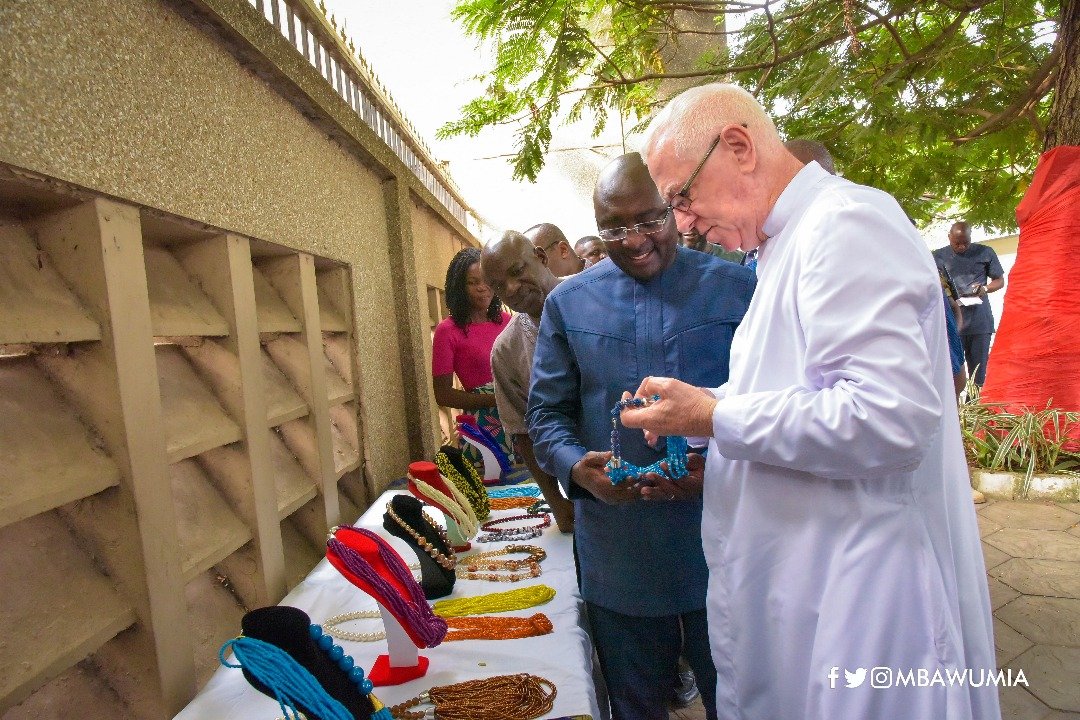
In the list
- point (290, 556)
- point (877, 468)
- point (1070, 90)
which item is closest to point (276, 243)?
point (290, 556)

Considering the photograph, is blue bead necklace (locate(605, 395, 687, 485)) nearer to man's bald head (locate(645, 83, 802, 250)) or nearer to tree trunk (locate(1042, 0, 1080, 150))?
man's bald head (locate(645, 83, 802, 250))

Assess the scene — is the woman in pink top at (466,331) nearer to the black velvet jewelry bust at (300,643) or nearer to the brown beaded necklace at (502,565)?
the brown beaded necklace at (502,565)

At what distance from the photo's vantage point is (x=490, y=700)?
1661 mm

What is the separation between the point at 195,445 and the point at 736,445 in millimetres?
1535

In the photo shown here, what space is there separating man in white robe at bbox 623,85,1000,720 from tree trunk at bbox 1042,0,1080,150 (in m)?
5.11

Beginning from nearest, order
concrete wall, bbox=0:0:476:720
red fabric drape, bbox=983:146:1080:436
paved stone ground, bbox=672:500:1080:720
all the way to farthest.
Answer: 1. concrete wall, bbox=0:0:476:720
2. paved stone ground, bbox=672:500:1080:720
3. red fabric drape, bbox=983:146:1080:436

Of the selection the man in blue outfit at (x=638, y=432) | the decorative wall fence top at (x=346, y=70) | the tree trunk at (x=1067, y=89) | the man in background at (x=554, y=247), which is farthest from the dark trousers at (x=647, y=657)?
the tree trunk at (x=1067, y=89)

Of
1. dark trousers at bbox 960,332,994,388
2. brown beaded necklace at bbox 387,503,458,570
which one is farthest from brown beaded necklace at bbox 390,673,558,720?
dark trousers at bbox 960,332,994,388

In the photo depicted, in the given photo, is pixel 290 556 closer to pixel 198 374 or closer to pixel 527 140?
pixel 198 374

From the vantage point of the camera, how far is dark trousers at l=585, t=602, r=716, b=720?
1.91m

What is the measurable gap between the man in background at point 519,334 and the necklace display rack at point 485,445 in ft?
3.11

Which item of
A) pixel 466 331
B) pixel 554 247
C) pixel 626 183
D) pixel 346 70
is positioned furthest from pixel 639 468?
pixel 346 70

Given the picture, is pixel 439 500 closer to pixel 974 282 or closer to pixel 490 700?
pixel 490 700

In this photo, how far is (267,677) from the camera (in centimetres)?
129
